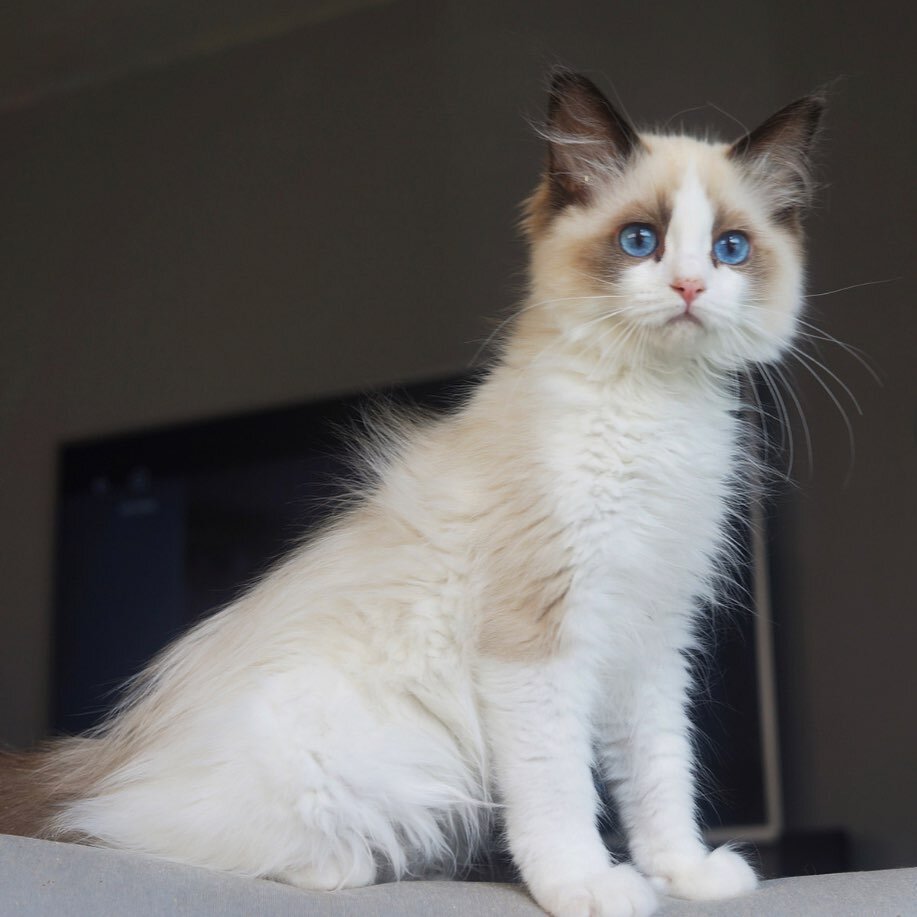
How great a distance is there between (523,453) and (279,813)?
47 cm

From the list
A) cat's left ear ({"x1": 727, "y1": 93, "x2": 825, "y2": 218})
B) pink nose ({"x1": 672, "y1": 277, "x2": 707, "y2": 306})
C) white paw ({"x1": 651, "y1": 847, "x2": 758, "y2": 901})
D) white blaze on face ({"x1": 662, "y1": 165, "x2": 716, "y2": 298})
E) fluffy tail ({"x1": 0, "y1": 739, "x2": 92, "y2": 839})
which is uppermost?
cat's left ear ({"x1": 727, "y1": 93, "x2": 825, "y2": 218})

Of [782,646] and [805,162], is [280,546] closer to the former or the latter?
[782,646]

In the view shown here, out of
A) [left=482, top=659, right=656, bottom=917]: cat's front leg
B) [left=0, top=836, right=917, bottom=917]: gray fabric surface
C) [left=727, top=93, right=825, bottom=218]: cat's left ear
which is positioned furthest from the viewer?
[left=727, top=93, right=825, bottom=218]: cat's left ear

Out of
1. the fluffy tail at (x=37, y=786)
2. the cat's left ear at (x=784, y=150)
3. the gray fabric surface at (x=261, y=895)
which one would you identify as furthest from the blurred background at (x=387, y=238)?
the fluffy tail at (x=37, y=786)

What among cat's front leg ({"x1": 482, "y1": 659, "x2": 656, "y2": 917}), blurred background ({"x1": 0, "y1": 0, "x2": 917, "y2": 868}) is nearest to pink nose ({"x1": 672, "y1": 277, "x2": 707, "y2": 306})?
cat's front leg ({"x1": 482, "y1": 659, "x2": 656, "y2": 917})

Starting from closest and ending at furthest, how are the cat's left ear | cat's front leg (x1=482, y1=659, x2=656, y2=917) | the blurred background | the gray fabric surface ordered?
the gray fabric surface < cat's front leg (x1=482, y1=659, x2=656, y2=917) < the cat's left ear < the blurred background

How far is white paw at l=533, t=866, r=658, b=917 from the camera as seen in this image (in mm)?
1097

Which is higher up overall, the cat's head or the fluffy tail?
the cat's head

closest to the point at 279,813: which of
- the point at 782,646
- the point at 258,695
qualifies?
the point at 258,695

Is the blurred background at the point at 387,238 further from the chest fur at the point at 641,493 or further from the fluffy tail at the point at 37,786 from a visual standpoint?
the fluffy tail at the point at 37,786

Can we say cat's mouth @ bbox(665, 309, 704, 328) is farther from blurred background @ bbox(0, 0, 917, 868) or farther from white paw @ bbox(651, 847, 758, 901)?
blurred background @ bbox(0, 0, 917, 868)

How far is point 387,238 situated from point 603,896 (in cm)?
216

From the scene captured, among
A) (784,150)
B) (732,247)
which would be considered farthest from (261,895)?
(784,150)

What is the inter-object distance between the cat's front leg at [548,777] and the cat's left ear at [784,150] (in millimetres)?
650
